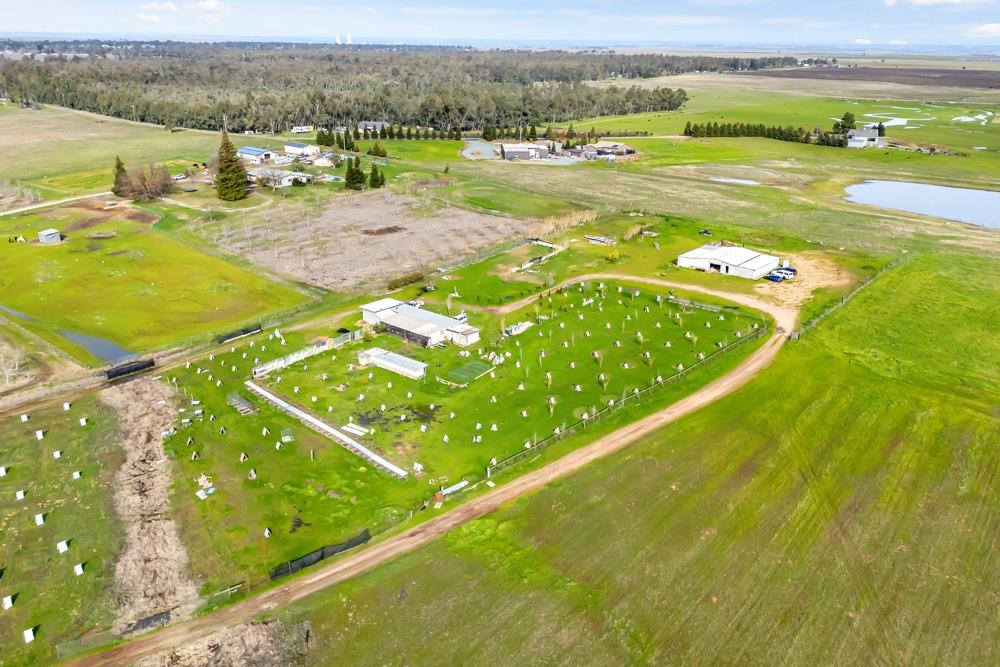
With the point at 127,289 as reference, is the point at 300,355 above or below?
below

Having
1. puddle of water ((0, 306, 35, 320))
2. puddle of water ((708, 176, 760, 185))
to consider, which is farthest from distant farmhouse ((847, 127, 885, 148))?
puddle of water ((0, 306, 35, 320))

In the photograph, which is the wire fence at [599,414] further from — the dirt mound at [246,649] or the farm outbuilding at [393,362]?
the dirt mound at [246,649]

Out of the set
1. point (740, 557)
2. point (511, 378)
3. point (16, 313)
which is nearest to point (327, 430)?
point (511, 378)

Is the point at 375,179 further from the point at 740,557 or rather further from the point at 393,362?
the point at 740,557

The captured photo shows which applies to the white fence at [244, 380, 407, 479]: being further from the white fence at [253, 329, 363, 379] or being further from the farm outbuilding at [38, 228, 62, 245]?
the farm outbuilding at [38, 228, 62, 245]

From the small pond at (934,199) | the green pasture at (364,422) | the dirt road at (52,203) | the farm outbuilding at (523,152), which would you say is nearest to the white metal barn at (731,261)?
the green pasture at (364,422)

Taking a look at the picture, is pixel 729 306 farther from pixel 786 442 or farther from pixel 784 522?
pixel 784 522
